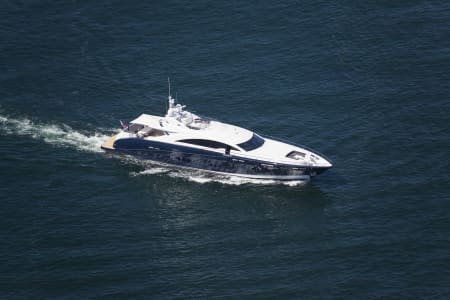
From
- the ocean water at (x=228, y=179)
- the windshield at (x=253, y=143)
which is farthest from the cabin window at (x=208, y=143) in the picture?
the ocean water at (x=228, y=179)

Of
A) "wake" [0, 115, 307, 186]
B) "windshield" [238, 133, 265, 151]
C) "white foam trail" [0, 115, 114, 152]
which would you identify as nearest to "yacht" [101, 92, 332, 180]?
"windshield" [238, 133, 265, 151]

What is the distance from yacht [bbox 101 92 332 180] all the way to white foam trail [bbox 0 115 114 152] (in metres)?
2.33

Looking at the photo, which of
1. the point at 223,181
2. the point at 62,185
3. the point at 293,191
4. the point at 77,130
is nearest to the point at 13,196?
the point at 62,185

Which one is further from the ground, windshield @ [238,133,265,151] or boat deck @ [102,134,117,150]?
boat deck @ [102,134,117,150]

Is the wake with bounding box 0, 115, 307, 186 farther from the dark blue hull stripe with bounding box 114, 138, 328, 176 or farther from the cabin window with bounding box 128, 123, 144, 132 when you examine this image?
the cabin window with bounding box 128, 123, 144, 132

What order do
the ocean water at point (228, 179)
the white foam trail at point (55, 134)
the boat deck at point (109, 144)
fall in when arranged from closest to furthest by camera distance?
the ocean water at point (228, 179) → the boat deck at point (109, 144) → the white foam trail at point (55, 134)

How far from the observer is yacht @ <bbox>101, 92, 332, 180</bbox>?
3730 inches

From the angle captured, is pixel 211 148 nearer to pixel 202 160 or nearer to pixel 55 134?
pixel 202 160

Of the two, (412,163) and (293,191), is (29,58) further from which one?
(412,163)

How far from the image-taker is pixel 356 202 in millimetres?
89750

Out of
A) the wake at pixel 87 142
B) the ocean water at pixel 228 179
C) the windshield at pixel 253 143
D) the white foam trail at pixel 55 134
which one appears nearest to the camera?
the ocean water at pixel 228 179

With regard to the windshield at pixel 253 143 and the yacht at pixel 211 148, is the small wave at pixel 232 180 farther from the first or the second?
the windshield at pixel 253 143

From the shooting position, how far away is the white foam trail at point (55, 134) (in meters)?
102

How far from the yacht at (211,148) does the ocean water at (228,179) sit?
1.56m
